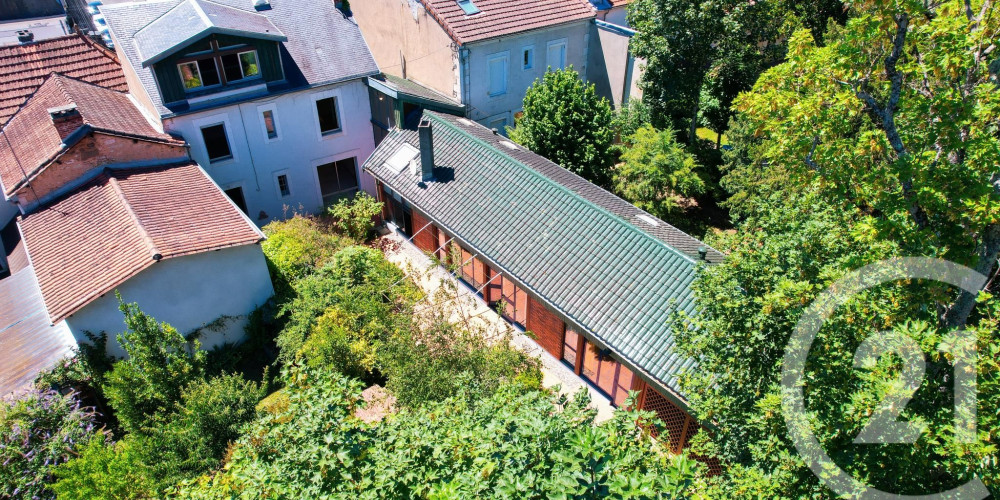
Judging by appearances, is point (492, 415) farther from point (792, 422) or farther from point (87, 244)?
point (87, 244)

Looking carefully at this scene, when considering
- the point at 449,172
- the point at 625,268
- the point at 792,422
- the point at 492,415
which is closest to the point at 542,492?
the point at 492,415

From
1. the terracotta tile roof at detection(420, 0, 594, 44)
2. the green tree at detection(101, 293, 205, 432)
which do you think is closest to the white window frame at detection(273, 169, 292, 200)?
the terracotta tile roof at detection(420, 0, 594, 44)

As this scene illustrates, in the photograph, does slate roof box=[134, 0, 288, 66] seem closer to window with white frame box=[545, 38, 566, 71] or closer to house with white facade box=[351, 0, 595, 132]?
house with white facade box=[351, 0, 595, 132]

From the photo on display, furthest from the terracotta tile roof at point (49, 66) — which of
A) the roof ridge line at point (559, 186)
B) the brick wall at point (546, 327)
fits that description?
the brick wall at point (546, 327)

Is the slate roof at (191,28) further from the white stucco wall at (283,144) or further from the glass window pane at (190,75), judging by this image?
the white stucco wall at (283,144)

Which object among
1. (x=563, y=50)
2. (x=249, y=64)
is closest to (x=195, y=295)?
(x=249, y=64)

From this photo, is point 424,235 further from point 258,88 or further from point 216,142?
point 216,142

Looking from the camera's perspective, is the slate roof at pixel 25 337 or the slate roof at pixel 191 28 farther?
the slate roof at pixel 191 28
